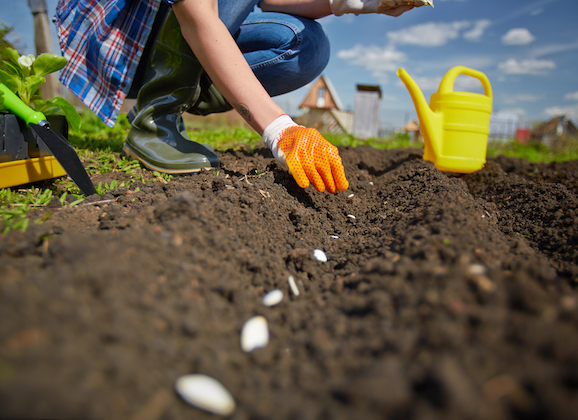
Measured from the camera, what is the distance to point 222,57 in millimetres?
1494

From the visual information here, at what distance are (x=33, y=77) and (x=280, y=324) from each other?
75.4 inches

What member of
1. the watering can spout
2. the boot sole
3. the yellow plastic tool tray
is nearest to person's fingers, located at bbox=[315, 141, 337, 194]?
the boot sole

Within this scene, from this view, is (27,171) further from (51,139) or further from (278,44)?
(278,44)

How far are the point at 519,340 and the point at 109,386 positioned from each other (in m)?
0.73

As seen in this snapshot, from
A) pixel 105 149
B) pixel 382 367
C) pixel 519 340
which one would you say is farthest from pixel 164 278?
pixel 105 149

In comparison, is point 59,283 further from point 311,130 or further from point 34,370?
point 311,130

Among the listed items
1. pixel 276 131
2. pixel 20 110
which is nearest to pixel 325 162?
pixel 276 131

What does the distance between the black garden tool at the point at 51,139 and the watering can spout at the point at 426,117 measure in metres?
2.19

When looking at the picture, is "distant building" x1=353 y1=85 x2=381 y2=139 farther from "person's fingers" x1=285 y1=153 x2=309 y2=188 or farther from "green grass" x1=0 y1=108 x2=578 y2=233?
"person's fingers" x1=285 y1=153 x2=309 y2=188

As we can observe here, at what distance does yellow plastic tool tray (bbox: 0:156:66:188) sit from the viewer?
4.73 feet

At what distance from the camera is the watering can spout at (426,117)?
2.23m

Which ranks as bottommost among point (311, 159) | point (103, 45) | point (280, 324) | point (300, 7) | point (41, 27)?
point (280, 324)

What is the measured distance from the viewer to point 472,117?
2260 millimetres

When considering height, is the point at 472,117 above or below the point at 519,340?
above
